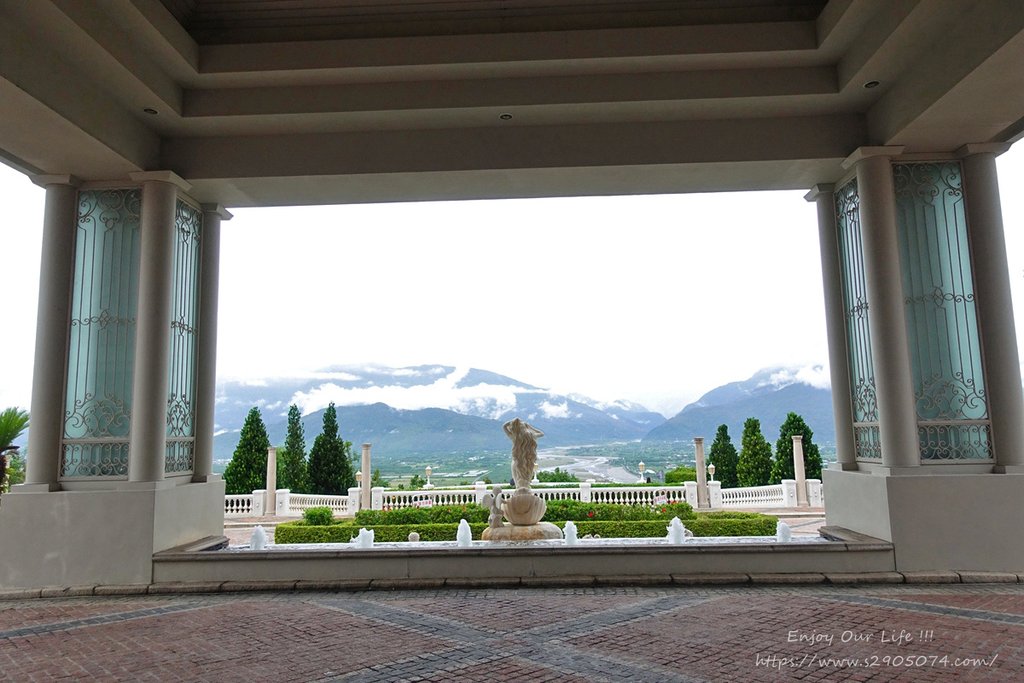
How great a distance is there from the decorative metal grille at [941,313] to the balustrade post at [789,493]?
12.9 m

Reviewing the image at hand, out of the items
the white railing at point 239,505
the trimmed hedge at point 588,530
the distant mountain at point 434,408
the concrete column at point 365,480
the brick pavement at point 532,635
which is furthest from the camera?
the distant mountain at point 434,408

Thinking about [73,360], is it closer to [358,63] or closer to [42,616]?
[42,616]

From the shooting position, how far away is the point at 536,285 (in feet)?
244

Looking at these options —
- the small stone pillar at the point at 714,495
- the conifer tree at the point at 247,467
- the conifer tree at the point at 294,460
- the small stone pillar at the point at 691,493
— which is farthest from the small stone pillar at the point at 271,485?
the small stone pillar at the point at 714,495

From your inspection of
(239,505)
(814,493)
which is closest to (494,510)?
(239,505)

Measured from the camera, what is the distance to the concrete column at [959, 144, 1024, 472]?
19.7ft

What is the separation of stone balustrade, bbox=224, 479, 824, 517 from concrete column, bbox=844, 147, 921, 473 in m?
9.76

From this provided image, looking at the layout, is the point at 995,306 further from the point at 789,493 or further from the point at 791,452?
the point at 791,452

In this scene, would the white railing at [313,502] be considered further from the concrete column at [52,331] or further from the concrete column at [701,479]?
the concrete column at [52,331]

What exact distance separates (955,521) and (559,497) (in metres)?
10.9

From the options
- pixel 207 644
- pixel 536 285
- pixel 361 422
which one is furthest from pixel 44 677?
pixel 536 285

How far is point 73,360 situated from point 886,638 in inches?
287

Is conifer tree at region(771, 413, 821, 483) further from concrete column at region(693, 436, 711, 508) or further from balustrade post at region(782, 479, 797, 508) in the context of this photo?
concrete column at region(693, 436, 711, 508)

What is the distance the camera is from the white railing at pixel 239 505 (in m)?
18.2
